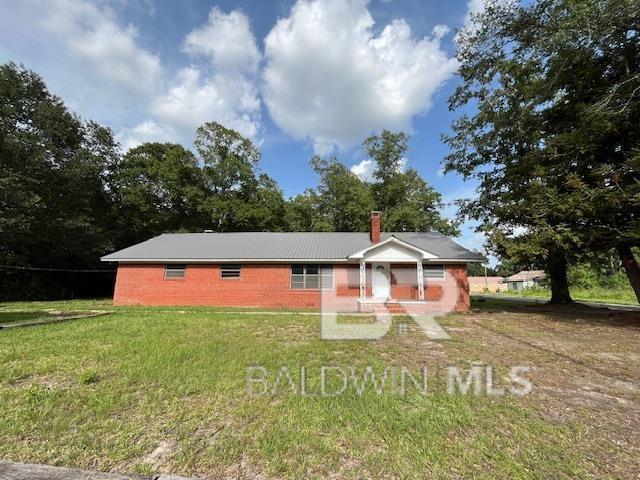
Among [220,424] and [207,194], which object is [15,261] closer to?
[207,194]

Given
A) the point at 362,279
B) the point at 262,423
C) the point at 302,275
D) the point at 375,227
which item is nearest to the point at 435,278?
the point at 362,279

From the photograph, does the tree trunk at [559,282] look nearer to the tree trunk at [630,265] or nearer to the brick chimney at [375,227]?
the tree trunk at [630,265]

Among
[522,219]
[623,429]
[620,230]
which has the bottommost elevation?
[623,429]

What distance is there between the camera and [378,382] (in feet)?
16.6

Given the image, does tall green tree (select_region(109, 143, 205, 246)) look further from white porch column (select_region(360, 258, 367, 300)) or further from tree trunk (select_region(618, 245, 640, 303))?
tree trunk (select_region(618, 245, 640, 303))

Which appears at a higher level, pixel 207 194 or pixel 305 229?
pixel 207 194

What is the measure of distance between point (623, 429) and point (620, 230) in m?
11.7

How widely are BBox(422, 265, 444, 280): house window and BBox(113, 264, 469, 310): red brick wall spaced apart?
1.37ft

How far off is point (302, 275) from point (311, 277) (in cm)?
50

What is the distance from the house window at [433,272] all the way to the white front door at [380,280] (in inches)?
73.1

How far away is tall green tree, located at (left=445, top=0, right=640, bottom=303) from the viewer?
444 inches

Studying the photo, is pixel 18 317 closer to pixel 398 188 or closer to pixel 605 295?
pixel 398 188

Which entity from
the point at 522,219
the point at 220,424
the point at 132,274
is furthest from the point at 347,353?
the point at 132,274

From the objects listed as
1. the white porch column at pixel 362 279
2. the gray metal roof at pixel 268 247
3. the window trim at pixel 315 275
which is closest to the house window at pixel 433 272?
the gray metal roof at pixel 268 247
